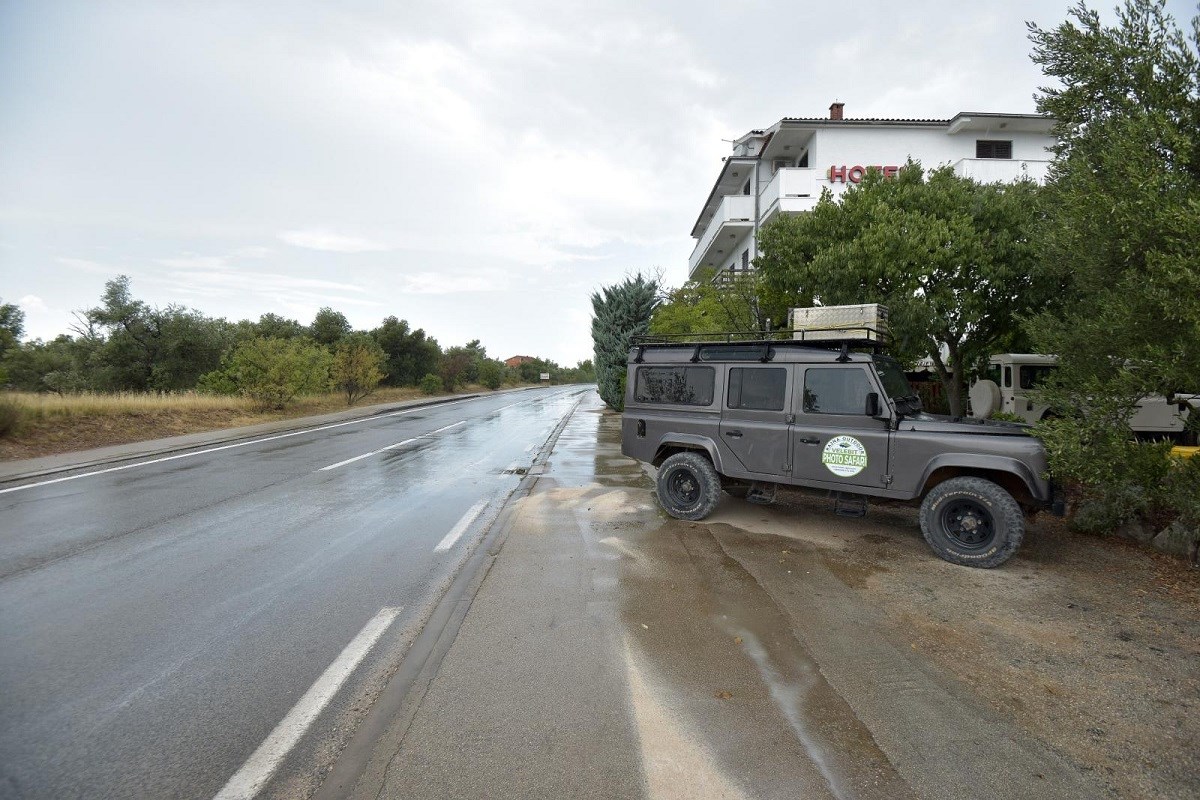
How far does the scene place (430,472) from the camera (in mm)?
10633

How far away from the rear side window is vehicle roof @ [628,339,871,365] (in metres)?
0.12

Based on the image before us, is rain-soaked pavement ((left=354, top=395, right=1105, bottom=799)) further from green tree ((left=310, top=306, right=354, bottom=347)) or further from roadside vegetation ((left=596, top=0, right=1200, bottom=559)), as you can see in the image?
green tree ((left=310, top=306, right=354, bottom=347))

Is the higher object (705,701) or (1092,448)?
(1092,448)

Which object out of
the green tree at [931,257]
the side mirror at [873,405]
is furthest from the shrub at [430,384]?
the side mirror at [873,405]

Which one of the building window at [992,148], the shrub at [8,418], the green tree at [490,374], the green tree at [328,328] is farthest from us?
the green tree at [490,374]

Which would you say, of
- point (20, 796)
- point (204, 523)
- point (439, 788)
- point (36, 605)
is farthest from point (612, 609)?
point (204, 523)

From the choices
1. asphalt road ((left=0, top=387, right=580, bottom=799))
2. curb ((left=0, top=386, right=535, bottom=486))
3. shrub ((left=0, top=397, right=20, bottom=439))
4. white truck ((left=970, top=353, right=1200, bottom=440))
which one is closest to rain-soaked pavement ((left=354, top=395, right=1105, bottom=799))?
asphalt road ((left=0, top=387, right=580, bottom=799))

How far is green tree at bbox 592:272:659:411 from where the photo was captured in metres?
23.6

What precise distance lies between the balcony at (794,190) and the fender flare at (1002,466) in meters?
16.3

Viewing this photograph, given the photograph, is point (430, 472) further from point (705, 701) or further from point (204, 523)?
point (705, 701)

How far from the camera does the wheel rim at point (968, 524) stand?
5.41 meters

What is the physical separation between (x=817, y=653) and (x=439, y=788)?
239 cm

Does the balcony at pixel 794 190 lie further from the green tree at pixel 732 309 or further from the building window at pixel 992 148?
the building window at pixel 992 148

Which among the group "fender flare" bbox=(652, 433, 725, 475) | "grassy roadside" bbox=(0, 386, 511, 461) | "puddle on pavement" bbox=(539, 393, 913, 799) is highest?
"fender flare" bbox=(652, 433, 725, 475)
